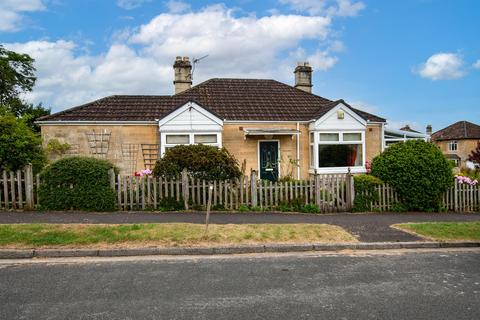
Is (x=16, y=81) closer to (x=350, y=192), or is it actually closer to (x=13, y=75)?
(x=13, y=75)

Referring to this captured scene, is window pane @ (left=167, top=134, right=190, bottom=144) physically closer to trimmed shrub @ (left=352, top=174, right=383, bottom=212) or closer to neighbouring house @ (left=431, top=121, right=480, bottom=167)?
trimmed shrub @ (left=352, top=174, right=383, bottom=212)

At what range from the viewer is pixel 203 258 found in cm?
722

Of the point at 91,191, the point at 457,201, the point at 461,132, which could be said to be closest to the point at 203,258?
the point at 91,191

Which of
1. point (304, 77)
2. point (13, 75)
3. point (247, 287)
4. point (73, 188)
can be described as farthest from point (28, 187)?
point (13, 75)

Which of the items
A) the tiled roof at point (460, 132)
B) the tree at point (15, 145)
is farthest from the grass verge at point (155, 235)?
the tiled roof at point (460, 132)

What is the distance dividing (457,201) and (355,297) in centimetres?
939

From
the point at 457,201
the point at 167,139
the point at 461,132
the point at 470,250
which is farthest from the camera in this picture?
the point at 461,132

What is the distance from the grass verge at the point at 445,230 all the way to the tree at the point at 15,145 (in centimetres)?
1081

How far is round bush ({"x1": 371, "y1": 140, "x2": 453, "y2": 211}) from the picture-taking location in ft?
39.7

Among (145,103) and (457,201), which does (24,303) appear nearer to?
(457,201)

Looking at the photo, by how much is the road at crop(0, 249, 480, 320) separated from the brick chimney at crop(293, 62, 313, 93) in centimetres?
1629

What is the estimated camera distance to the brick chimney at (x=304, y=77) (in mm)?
22609

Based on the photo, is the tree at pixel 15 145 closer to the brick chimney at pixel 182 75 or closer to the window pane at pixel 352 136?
the brick chimney at pixel 182 75

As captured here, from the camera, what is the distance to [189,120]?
16.2m
